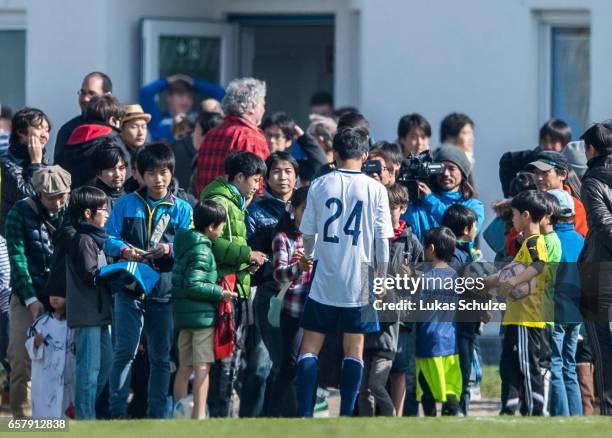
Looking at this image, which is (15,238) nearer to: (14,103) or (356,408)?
(356,408)

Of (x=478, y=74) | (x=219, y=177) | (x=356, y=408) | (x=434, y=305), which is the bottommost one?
(x=356, y=408)

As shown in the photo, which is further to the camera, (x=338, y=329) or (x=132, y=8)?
(x=132, y=8)

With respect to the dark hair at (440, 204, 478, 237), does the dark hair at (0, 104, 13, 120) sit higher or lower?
higher

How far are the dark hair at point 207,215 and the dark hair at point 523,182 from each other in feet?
6.82

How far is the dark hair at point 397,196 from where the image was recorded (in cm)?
1044

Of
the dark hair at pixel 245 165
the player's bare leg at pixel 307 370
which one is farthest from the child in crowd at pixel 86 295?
the player's bare leg at pixel 307 370

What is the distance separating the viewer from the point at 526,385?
10203mm

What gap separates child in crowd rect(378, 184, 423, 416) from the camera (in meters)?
10.3

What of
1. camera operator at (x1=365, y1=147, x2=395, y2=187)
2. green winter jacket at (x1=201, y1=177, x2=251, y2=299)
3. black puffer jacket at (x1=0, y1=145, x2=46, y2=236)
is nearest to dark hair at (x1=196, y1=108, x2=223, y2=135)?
black puffer jacket at (x1=0, y1=145, x2=46, y2=236)

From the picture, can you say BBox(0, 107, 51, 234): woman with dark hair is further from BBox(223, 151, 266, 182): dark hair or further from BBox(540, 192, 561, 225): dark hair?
BBox(540, 192, 561, 225): dark hair

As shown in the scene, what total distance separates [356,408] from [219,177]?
1677 mm

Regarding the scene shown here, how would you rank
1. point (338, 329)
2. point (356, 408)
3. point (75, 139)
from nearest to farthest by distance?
point (338, 329)
point (356, 408)
point (75, 139)

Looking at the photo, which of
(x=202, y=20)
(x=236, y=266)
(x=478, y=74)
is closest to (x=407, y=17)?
(x=478, y=74)

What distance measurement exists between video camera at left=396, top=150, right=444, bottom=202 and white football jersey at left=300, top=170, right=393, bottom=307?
3.95 ft
